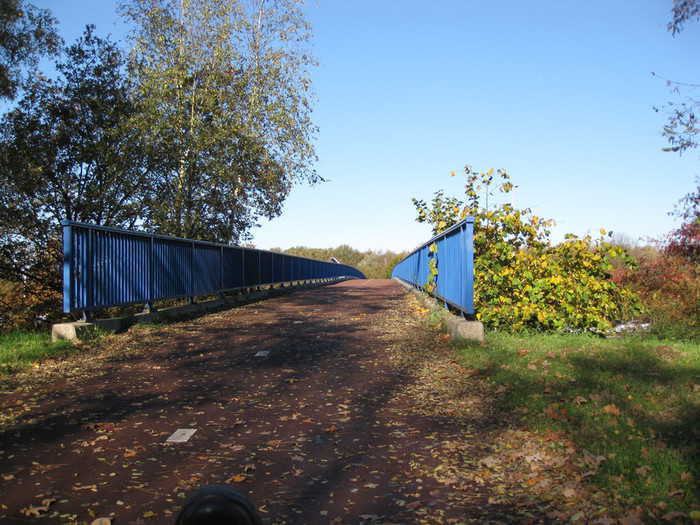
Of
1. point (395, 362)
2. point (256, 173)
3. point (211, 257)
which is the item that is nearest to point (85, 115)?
point (256, 173)

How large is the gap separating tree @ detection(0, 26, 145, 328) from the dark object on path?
18.3m

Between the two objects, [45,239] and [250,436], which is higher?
[45,239]

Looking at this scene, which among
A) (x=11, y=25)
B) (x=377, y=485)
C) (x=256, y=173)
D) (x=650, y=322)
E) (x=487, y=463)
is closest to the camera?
(x=377, y=485)

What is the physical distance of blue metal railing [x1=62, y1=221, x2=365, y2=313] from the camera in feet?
28.0

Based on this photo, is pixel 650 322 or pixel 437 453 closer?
pixel 437 453

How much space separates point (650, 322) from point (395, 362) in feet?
20.3

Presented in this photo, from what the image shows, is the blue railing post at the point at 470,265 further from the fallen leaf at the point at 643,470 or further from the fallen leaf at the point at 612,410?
the fallen leaf at the point at 643,470

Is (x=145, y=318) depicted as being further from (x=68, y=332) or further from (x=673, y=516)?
(x=673, y=516)

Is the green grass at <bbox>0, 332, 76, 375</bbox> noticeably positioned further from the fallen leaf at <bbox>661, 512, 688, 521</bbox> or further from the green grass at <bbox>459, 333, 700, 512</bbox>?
the fallen leaf at <bbox>661, 512, 688, 521</bbox>

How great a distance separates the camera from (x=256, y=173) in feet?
75.9

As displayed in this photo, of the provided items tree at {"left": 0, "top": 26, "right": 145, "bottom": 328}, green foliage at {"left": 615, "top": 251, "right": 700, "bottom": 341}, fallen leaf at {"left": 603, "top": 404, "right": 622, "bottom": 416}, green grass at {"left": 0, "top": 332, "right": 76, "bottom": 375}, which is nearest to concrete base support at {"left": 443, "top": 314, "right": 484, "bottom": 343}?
fallen leaf at {"left": 603, "top": 404, "right": 622, "bottom": 416}

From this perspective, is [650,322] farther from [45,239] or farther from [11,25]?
[11,25]

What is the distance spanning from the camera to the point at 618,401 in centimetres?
481

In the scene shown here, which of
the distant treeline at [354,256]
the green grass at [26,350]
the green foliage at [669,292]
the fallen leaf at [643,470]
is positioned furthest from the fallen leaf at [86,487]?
the distant treeline at [354,256]
